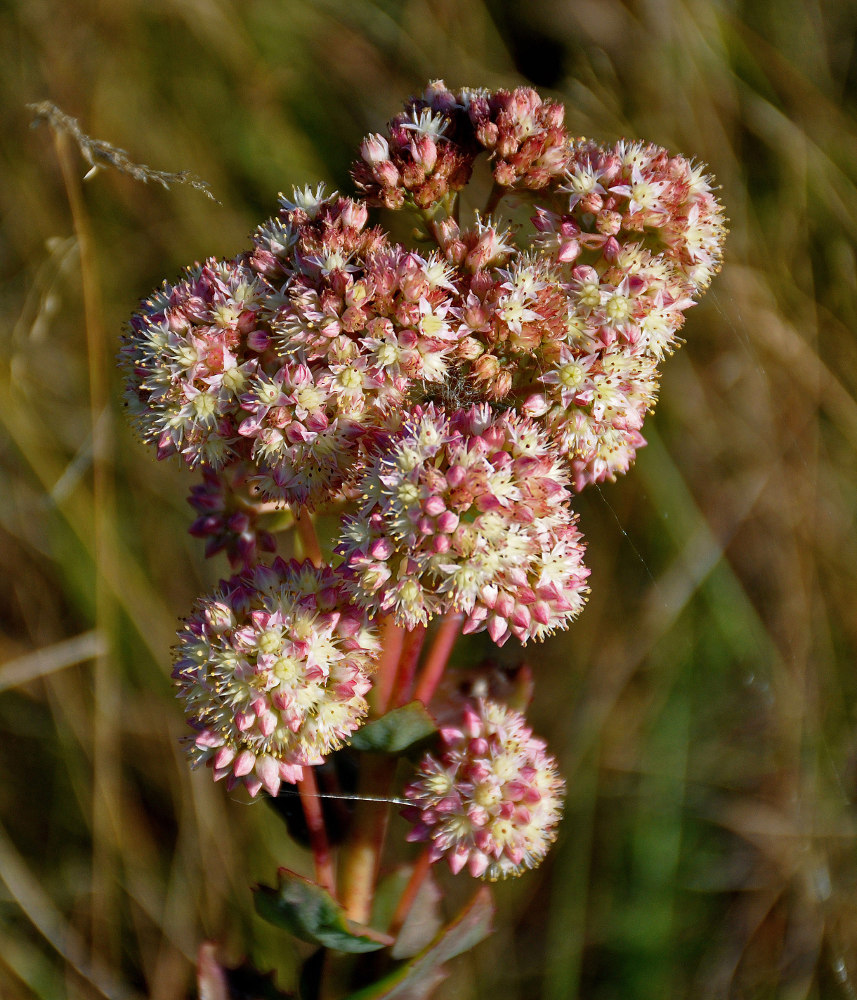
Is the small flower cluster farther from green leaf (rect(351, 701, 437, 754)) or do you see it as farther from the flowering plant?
green leaf (rect(351, 701, 437, 754))

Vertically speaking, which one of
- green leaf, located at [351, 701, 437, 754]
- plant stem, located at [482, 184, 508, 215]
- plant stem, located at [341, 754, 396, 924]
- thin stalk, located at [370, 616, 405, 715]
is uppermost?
plant stem, located at [482, 184, 508, 215]

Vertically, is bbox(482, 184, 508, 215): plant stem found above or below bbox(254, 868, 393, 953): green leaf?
above

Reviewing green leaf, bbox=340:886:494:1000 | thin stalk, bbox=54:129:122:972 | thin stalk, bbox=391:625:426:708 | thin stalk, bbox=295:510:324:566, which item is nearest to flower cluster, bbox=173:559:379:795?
thin stalk, bbox=391:625:426:708

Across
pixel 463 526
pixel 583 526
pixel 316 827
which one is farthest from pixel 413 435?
pixel 583 526

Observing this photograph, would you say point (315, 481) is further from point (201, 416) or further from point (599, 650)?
point (599, 650)

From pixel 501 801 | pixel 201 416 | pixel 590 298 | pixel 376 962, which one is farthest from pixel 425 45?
pixel 376 962

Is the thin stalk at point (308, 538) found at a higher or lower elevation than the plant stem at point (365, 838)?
higher

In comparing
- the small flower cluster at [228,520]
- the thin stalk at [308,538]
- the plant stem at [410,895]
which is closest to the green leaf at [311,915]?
the plant stem at [410,895]

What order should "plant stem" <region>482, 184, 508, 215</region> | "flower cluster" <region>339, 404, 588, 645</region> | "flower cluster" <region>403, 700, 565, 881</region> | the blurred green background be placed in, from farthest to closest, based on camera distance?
1. the blurred green background
2. "plant stem" <region>482, 184, 508, 215</region>
3. "flower cluster" <region>403, 700, 565, 881</region>
4. "flower cluster" <region>339, 404, 588, 645</region>

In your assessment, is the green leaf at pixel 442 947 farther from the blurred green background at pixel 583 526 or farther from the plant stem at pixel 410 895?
the blurred green background at pixel 583 526
